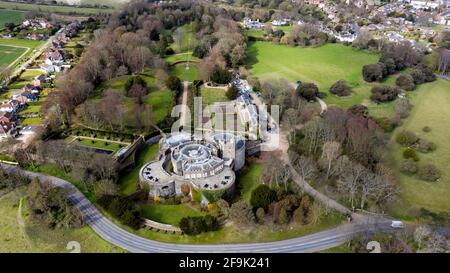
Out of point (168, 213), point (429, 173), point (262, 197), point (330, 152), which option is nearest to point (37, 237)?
point (168, 213)

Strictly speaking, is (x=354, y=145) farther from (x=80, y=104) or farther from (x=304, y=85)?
(x=80, y=104)

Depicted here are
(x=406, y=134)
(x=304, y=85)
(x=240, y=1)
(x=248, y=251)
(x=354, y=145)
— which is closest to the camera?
(x=248, y=251)

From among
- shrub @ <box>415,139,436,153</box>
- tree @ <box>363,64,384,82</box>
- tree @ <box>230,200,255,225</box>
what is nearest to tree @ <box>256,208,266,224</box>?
tree @ <box>230,200,255,225</box>

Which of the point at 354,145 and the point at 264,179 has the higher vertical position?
the point at 354,145

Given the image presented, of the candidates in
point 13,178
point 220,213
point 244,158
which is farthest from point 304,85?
point 13,178

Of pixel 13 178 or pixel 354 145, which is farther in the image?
pixel 354 145

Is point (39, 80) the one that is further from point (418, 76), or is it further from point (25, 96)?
point (418, 76)

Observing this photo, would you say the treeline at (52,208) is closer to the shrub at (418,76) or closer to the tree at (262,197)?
the tree at (262,197)
